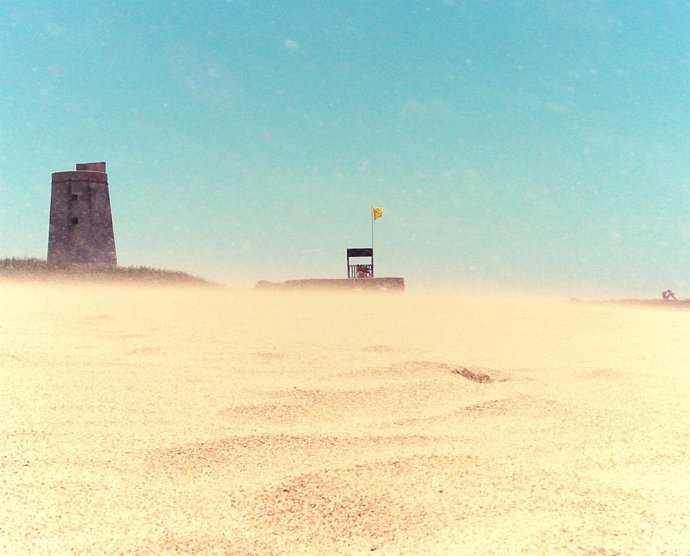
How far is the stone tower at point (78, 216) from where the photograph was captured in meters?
20.1

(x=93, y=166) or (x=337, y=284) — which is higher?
(x=93, y=166)

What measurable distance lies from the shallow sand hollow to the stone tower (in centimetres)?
1651

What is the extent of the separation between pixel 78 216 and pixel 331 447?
65.7 ft

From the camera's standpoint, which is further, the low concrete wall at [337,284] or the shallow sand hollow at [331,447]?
the low concrete wall at [337,284]

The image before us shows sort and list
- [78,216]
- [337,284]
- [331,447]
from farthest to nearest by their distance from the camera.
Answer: [78,216] → [337,284] → [331,447]

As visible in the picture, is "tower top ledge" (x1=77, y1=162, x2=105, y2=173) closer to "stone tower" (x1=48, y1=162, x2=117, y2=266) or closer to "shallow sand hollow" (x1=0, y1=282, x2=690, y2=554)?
"stone tower" (x1=48, y1=162, x2=117, y2=266)

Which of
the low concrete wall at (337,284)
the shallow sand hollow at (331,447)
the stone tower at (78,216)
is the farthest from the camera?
the stone tower at (78,216)

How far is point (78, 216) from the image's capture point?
65.7 ft

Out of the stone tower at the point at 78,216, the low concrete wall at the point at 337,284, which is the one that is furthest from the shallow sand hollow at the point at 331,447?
the stone tower at the point at 78,216

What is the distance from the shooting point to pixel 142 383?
3297mm

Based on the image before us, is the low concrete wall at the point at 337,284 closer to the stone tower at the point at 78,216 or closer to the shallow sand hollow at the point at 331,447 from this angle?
the stone tower at the point at 78,216

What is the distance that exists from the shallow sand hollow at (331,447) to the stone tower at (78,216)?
54.2 feet

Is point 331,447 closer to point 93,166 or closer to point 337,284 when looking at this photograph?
point 337,284

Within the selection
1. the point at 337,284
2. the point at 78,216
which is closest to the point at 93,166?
the point at 78,216
